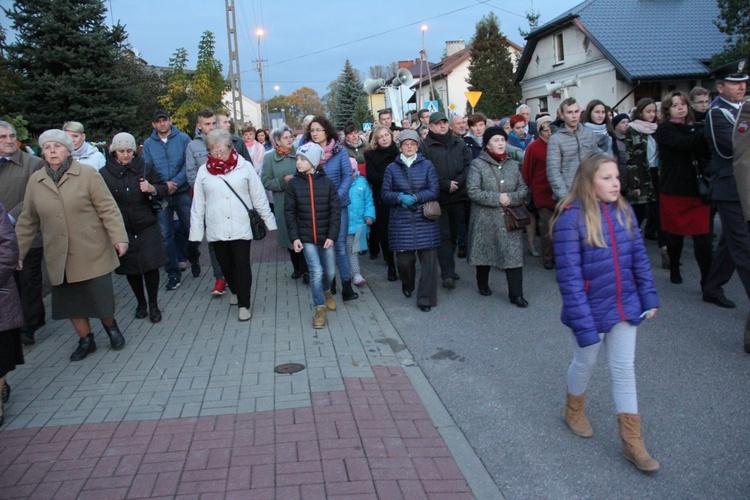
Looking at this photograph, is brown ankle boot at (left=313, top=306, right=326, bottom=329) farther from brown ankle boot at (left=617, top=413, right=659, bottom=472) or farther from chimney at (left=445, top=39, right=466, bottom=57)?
chimney at (left=445, top=39, right=466, bottom=57)

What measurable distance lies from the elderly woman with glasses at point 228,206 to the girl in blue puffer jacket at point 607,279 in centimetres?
384

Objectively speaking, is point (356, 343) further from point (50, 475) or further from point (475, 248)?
point (50, 475)

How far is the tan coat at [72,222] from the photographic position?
559 centimetres

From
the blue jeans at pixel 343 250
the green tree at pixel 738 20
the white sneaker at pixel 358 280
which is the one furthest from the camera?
the green tree at pixel 738 20

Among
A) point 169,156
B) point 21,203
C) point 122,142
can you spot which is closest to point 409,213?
point 122,142

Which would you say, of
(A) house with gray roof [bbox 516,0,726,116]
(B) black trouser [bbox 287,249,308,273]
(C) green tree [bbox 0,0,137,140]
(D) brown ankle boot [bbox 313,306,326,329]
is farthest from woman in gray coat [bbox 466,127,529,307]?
(A) house with gray roof [bbox 516,0,726,116]

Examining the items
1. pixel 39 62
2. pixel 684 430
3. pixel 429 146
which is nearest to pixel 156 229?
pixel 429 146

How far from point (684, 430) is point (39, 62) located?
18.4 m

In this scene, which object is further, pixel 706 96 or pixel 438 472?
pixel 706 96

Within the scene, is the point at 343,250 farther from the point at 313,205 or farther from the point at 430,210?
the point at 430,210

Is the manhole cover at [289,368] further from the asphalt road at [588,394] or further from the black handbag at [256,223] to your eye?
the black handbag at [256,223]

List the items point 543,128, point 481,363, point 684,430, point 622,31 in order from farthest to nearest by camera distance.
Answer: point 622,31 → point 543,128 → point 481,363 → point 684,430

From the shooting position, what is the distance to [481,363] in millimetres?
5520

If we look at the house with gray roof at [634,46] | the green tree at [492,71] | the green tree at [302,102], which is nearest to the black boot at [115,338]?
the house with gray roof at [634,46]
